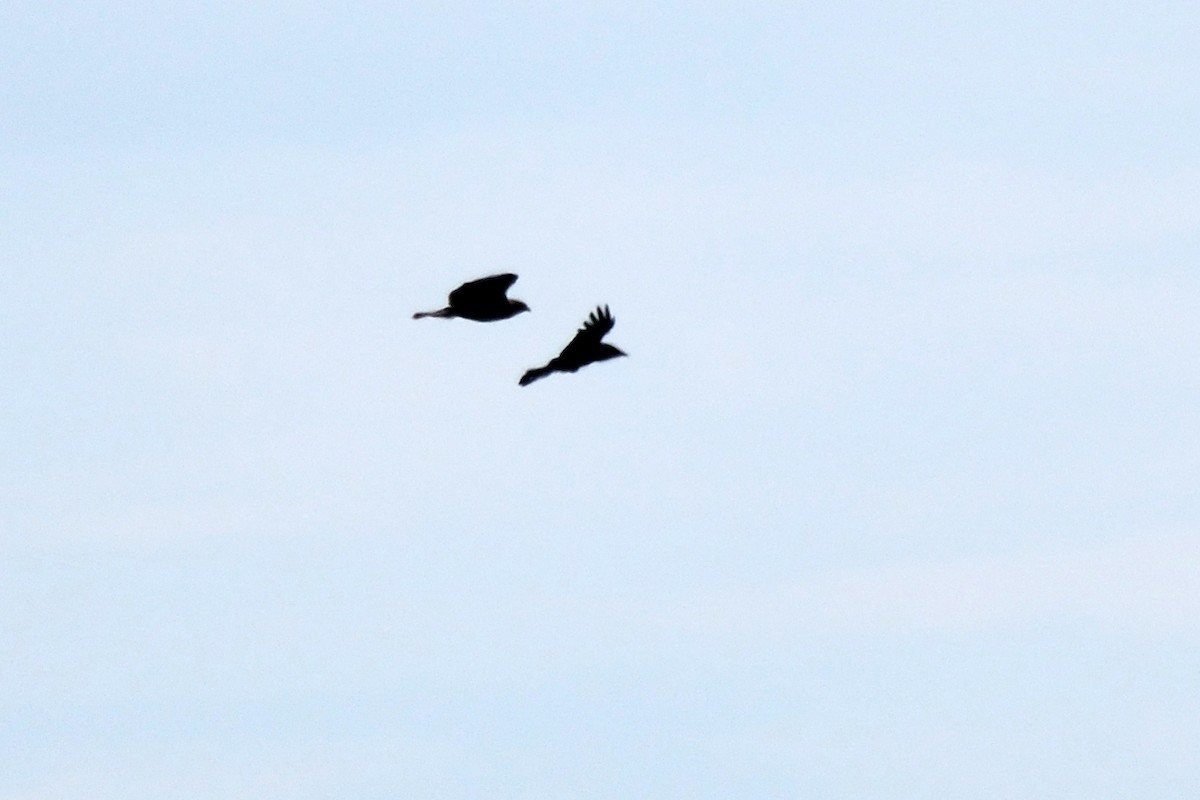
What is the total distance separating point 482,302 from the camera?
8125 cm

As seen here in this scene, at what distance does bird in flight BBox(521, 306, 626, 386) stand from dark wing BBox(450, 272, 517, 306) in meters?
2.27

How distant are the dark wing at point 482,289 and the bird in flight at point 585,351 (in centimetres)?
227

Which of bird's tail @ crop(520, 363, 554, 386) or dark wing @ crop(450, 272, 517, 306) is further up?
dark wing @ crop(450, 272, 517, 306)

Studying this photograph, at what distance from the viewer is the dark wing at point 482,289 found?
8050cm

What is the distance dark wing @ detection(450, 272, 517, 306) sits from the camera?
80500 mm

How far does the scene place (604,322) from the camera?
3105 inches

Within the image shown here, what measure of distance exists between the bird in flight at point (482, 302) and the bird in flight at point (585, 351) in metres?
2.14

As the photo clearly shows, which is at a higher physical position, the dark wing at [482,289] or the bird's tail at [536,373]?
the dark wing at [482,289]

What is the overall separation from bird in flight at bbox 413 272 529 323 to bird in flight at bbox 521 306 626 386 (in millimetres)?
2137

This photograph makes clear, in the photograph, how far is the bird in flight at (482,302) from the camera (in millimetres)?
80562

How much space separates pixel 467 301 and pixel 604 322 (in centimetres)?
417

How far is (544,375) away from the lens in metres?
80.6

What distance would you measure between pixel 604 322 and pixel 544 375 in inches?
106

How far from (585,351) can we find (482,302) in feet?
11.2
